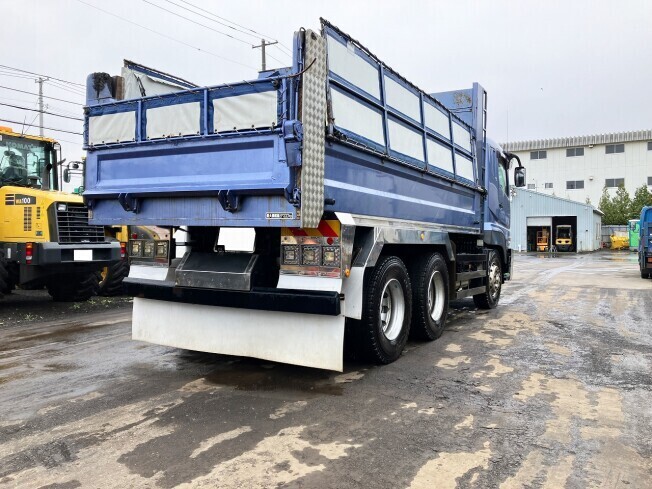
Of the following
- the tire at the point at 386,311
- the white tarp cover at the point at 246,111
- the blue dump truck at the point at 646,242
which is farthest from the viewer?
the blue dump truck at the point at 646,242

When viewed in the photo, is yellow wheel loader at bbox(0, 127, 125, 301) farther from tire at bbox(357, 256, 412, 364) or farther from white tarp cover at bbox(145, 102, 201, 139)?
tire at bbox(357, 256, 412, 364)

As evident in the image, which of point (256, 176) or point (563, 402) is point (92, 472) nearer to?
point (256, 176)

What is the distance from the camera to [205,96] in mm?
4730

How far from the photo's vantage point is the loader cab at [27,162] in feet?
32.1

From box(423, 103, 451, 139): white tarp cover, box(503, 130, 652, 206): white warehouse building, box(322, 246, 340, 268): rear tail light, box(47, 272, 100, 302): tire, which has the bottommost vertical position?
box(47, 272, 100, 302): tire

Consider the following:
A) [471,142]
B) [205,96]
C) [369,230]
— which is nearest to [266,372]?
[369,230]

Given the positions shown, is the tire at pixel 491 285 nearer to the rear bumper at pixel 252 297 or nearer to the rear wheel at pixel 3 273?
the rear bumper at pixel 252 297

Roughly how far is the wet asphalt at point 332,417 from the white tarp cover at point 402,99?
2871 mm

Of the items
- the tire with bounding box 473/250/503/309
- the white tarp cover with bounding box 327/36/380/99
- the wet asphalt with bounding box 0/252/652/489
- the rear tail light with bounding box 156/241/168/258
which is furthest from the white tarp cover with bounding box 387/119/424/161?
the tire with bounding box 473/250/503/309

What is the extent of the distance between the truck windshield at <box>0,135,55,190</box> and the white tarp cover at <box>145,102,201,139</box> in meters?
6.29

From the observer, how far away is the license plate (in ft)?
30.6

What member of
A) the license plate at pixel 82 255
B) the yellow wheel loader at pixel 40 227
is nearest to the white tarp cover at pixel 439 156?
the yellow wheel loader at pixel 40 227

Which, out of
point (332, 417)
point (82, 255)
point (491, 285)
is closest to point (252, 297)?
point (332, 417)

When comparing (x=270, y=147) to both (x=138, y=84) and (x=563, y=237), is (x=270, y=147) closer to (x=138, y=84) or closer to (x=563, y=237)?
(x=138, y=84)
